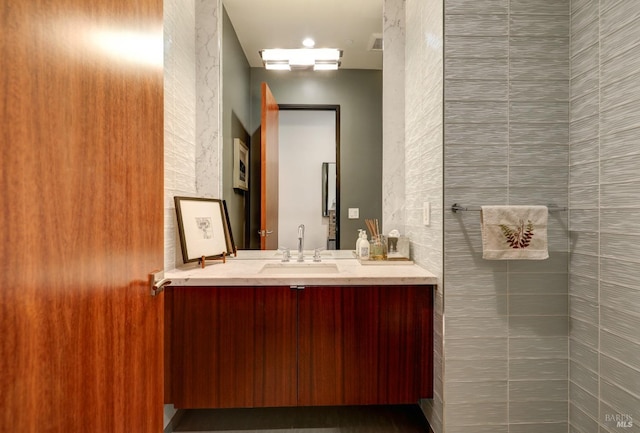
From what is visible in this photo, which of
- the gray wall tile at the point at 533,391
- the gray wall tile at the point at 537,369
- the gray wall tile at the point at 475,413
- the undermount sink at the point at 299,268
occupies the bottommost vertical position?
the gray wall tile at the point at 475,413

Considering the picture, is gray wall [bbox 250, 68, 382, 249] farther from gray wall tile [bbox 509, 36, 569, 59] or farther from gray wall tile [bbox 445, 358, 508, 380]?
gray wall tile [bbox 445, 358, 508, 380]

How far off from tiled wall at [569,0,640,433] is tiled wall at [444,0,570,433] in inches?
2.3

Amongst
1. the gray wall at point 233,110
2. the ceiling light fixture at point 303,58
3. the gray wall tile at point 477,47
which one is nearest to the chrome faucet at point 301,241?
the gray wall at point 233,110

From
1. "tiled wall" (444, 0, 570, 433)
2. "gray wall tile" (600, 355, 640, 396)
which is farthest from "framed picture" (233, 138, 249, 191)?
"gray wall tile" (600, 355, 640, 396)

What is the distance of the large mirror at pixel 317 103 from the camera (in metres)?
2.14

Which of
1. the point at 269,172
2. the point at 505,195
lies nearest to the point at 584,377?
the point at 505,195

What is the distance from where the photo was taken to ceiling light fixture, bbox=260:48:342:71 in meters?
2.15

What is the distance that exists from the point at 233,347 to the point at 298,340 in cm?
30

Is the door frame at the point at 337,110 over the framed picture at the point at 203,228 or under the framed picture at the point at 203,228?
over

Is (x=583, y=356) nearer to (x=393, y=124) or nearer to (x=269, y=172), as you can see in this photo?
(x=393, y=124)

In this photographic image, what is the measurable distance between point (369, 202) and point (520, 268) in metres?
0.94

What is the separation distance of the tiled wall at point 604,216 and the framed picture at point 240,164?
176 centimetres

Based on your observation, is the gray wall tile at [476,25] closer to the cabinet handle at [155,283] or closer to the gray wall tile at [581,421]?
the cabinet handle at [155,283]

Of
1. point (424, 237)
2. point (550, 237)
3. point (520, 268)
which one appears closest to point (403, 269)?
point (424, 237)
